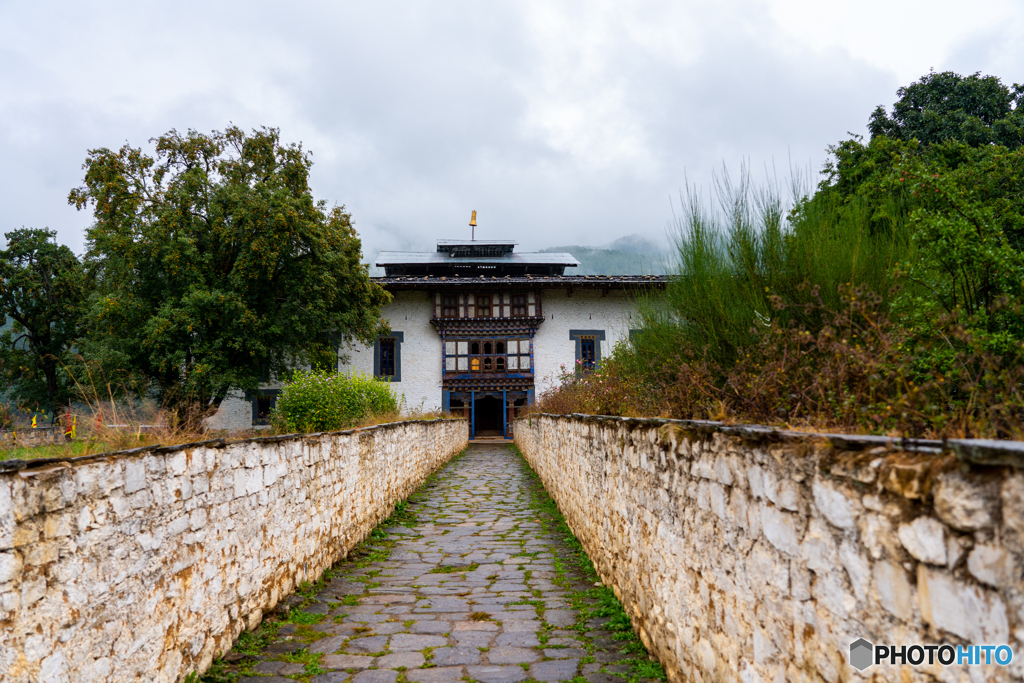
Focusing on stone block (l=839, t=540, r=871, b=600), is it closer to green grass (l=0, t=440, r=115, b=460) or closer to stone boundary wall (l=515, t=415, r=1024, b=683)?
stone boundary wall (l=515, t=415, r=1024, b=683)

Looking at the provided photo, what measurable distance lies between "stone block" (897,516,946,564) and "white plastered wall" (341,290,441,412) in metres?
25.4

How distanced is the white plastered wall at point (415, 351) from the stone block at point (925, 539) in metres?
25.4

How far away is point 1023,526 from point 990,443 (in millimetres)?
172

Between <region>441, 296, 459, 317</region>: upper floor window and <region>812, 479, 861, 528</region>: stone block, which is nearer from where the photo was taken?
<region>812, 479, 861, 528</region>: stone block

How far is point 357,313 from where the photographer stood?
2214 cm

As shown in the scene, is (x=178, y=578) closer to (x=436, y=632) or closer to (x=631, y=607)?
(x=436, y=632)

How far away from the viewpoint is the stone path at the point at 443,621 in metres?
3.60

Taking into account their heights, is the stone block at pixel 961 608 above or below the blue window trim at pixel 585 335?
below

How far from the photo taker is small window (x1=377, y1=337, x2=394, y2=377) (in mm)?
26797

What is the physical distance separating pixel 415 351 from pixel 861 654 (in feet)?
84.0

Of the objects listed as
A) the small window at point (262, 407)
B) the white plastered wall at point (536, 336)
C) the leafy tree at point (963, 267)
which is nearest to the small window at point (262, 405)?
the small window at point (262, 407)

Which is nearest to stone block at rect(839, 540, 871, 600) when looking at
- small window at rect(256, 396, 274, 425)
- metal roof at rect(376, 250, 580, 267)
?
small window at rect(256, 396, 274, 425)

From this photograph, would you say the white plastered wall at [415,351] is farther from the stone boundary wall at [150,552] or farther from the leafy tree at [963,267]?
the leafy tree at [963,267]

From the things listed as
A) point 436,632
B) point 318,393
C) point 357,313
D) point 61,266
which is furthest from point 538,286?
point 436,632
